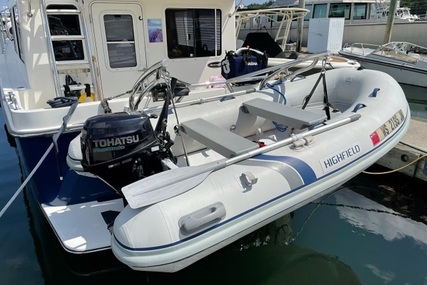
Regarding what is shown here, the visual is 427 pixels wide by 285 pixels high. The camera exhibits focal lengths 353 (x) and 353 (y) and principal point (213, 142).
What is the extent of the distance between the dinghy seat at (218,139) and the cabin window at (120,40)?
61.3 inches

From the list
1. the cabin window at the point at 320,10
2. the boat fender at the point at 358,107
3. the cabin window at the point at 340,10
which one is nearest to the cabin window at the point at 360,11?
the cabin window at the point at 340,10

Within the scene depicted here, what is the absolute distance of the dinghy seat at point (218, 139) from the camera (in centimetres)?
230

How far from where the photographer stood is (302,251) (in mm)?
3104

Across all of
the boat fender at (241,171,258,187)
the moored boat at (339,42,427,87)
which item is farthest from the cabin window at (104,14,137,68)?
the moored boat at (339,42,427,87)

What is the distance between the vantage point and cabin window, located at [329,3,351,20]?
16.7 meters

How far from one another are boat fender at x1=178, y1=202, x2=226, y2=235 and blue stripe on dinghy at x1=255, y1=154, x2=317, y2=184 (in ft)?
1.58

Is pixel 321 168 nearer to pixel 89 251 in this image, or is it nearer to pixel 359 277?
pixel 359 277

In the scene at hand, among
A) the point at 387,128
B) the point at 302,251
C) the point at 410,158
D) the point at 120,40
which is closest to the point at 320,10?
the point at 410,158

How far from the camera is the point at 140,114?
2.29 metres

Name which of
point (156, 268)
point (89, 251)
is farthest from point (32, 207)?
point (156, 268)

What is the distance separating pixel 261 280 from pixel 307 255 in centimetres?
52

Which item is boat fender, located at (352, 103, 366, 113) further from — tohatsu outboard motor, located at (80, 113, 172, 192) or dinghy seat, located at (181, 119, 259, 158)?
tohatsu outboard motor, located at (80, 113, 172, 192)

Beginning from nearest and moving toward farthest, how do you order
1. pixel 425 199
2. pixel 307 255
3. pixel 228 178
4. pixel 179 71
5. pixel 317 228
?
pixel 228 178 < pixel 307 255 < pixel 317 228 < pixel 425 199 < pixel 179 71

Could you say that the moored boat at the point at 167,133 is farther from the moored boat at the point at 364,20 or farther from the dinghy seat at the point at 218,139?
the moored boat at the point at 364,20
